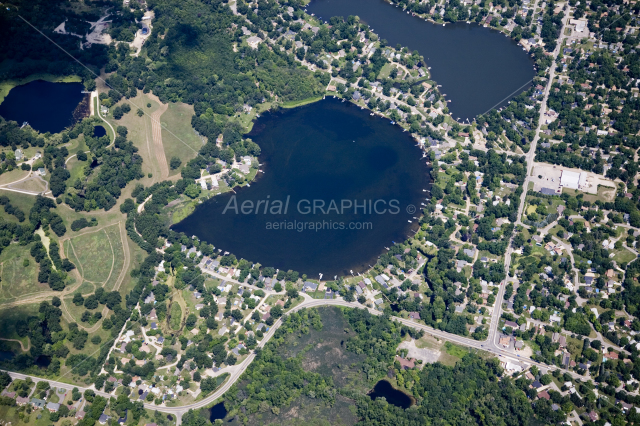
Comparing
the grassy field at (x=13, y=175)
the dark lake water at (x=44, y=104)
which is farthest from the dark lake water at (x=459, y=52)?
the grassy field at (x=13, y=175)

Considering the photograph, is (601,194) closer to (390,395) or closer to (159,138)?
(390,395)

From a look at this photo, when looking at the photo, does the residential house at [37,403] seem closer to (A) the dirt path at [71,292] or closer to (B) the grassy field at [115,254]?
(A) the dirt path at [71,292]

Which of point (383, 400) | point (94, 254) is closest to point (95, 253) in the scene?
point (94, 254)

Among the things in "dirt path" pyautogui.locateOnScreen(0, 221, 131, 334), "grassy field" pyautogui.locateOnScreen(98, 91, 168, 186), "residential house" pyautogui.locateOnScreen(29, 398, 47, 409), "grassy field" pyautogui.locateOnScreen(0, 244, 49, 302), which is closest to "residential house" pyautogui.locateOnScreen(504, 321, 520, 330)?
"dirt path" pyautogui.locateOnScreen(0, 221, 131, 334)

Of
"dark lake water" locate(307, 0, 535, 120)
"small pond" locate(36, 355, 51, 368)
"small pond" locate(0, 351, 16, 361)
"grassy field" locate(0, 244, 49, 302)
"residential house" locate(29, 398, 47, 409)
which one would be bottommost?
"residential house" locate(29, 398, 47, 409)

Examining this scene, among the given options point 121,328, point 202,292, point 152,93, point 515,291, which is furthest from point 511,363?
point 152,93

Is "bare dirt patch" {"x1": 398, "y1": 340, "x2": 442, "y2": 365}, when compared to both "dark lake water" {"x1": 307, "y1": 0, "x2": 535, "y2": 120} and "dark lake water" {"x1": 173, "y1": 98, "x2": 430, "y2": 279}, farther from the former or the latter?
"dark lake water" {"x1": 307, "y1": 0, "x2": 535, "y2": 120}
